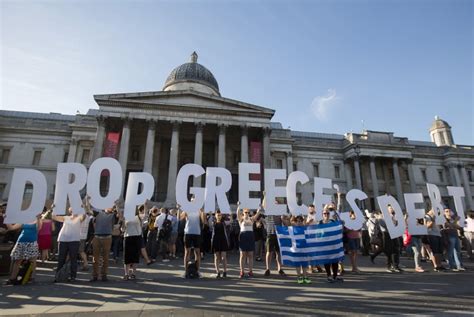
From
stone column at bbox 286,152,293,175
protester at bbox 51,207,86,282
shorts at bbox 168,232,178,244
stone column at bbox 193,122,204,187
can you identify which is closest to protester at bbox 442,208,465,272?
shorts at bbox 168,232,178,244

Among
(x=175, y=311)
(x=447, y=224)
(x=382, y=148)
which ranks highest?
(x=382, y=148)

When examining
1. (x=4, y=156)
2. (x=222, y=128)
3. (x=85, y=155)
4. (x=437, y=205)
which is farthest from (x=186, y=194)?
(x=4, y=156)

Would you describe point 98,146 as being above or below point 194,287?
above

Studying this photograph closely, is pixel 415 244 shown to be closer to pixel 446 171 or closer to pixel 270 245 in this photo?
pixel 270 245

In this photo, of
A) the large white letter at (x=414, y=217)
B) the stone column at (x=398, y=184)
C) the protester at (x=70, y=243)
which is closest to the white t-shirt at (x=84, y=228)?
the protester at (x=70, y=243)

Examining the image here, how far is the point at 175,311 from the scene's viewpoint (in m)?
4.27

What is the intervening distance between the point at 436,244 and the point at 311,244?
5.06 metres

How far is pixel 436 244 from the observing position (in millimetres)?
8859

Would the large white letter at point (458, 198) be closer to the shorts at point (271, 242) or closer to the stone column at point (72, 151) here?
the shorts at point (271, 242)

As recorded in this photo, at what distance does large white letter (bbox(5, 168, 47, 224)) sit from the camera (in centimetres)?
643

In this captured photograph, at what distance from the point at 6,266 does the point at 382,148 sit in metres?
35.9

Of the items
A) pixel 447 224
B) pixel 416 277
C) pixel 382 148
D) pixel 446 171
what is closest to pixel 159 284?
pixel 416 277

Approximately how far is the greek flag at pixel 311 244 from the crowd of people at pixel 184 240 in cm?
24

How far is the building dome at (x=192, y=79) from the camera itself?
1364 inches
